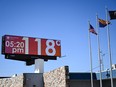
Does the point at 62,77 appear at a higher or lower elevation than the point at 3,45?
lower

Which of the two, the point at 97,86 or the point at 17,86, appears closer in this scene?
the point at 17,86

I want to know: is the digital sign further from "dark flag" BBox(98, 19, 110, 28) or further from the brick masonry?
"dark flag" BBox(98, 19, 110, 28)

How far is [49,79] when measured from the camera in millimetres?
31766

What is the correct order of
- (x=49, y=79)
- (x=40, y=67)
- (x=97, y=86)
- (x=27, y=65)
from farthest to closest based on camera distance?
(x=27, y=65) → (x=97, y=86) → (x=40, y=67) → (x=49, y=79)

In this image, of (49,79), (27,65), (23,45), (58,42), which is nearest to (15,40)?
(23,45)

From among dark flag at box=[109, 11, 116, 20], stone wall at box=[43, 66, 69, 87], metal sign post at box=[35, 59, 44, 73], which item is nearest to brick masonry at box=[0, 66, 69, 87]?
stone wall at box=[43, 66, 69, 87]

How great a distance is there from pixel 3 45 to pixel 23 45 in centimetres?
311

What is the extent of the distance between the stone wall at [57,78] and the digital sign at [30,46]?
32.3ft

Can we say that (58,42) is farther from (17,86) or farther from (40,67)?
(17,86)

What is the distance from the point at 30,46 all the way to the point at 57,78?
48.1 ft

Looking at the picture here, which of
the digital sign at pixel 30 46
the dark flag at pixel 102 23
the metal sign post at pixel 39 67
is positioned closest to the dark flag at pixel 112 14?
the dark flag at pixel 102 23

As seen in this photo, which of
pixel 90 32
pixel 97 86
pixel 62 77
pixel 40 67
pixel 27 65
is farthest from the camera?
pixel 27 65

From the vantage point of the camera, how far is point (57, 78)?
2919 cm

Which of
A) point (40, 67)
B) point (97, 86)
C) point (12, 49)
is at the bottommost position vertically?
point (97, 86)
